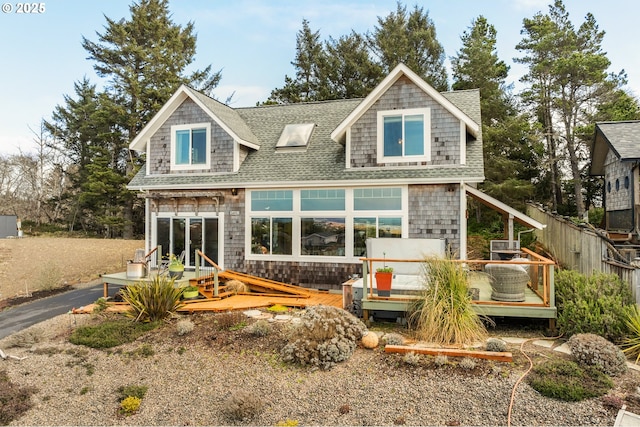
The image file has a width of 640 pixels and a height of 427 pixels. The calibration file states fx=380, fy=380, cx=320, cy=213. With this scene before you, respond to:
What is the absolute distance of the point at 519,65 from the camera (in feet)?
86.2

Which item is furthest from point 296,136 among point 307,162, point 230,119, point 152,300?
point 152,300

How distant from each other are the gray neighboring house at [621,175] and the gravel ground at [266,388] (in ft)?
34.5

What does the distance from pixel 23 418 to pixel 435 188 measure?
9.56 metres

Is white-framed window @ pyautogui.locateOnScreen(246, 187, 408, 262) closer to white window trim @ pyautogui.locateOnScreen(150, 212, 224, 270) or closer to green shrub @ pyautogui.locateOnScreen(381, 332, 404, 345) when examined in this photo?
white window trim @ pyautogui.locateOnScreen(150, 212, 224, 270)

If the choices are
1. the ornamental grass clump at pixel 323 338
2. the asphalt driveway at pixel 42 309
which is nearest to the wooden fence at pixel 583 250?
the ornamental grass clump at pixel 323 338

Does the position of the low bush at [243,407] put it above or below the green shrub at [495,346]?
below

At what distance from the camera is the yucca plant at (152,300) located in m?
8.50

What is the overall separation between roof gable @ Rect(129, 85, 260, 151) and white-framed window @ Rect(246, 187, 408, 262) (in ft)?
7.12

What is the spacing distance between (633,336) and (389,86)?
791 centimetres

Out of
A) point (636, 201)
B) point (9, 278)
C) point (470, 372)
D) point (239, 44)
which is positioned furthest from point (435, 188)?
point (9, 278)

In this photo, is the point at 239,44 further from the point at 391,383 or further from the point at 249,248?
the point at 391,383

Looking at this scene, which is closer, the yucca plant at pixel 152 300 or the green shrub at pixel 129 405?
the green shrub at pixel 129 405

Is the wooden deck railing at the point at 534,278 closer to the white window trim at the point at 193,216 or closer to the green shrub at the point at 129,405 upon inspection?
the green shrub at the point at 129,405

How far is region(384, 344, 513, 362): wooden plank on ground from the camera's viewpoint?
18.7 feet
